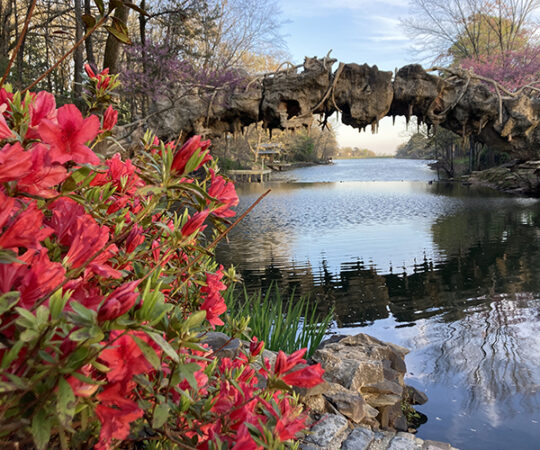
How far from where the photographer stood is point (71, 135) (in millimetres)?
763

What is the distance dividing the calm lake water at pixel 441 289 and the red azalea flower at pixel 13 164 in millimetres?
3839

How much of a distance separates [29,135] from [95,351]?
0.50 meters

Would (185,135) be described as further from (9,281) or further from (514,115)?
(9,281)

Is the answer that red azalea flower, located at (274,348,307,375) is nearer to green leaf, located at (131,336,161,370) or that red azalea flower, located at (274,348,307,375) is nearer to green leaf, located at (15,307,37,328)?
green leaf, located at (131,336,161,370)

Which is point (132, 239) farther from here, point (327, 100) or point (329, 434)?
point (327, 100)

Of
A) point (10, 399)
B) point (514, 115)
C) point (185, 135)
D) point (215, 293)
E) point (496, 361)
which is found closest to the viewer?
point (10, 399)

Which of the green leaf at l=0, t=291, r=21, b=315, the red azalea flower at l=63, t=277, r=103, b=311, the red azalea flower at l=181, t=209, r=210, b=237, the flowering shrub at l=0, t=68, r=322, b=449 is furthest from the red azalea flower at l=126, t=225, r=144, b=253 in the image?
the green leaf at l=0, t=291, r=21, b=315

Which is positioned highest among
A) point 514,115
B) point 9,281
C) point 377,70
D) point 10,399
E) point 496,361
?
point 377,70

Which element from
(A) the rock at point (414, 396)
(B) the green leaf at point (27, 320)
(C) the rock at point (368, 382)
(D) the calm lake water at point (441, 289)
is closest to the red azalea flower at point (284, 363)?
(B) the green leaf at point (27, 320)

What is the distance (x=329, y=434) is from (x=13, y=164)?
2457mm

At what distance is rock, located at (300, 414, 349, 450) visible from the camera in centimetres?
246

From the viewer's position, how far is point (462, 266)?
860 cm

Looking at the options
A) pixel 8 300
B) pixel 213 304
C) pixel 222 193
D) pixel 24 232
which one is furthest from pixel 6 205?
pixel 213 304

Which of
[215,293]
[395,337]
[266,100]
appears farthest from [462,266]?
[215,293]
